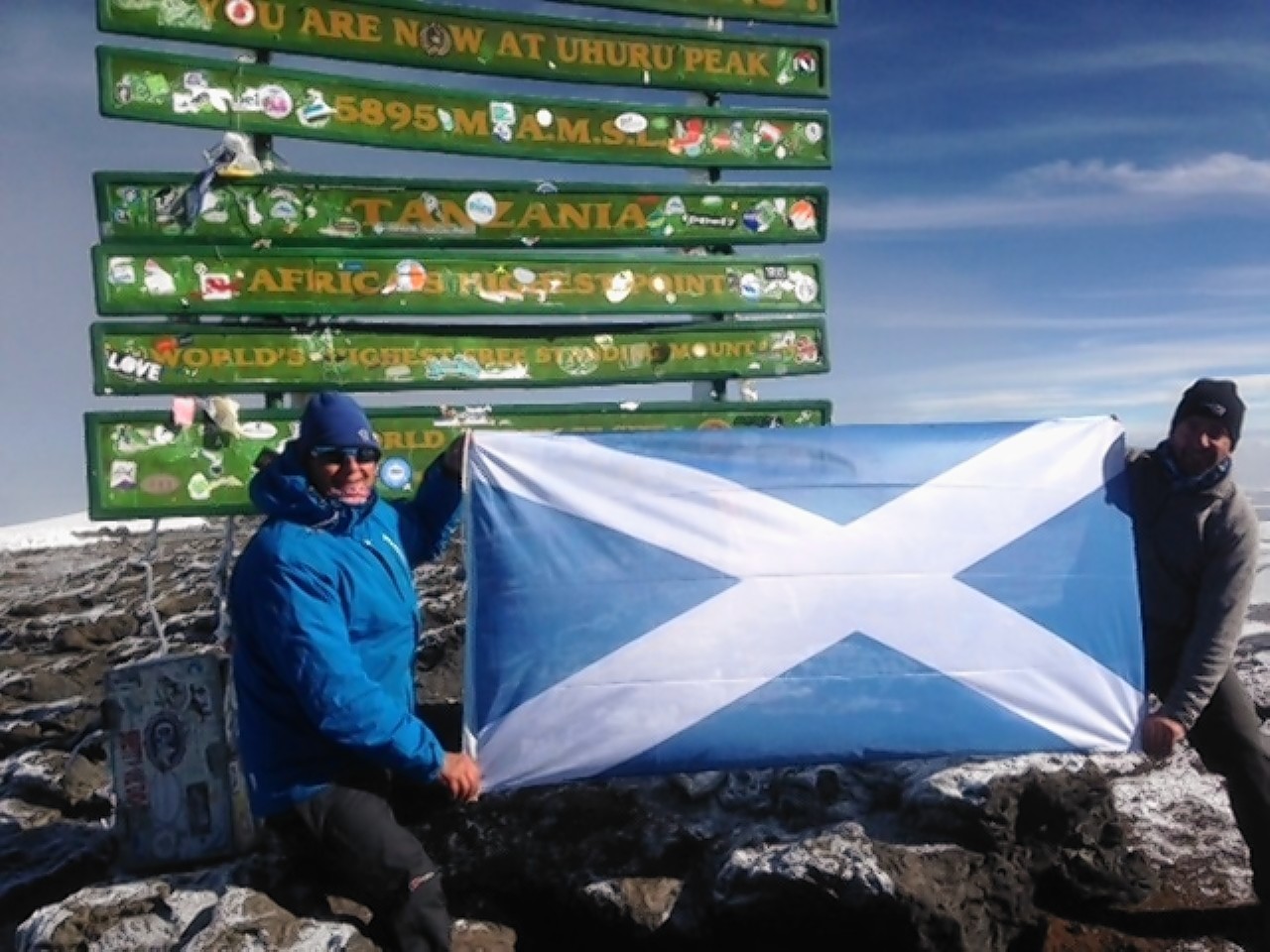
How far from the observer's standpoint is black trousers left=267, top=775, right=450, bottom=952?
11.0 feet

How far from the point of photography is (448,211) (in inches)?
231

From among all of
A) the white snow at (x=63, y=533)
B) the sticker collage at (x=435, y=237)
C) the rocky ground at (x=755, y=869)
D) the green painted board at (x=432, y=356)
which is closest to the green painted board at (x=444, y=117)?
the sticker collage at (x=435, y=237)

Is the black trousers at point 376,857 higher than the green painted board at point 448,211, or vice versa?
the green painted board at point 448,211

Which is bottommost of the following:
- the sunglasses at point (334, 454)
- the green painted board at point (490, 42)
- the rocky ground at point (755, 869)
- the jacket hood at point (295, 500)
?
the rocky ground at point (755, 869)

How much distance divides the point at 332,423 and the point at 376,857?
4.38 feet

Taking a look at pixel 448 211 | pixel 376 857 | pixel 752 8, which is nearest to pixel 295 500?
pixel 376 857

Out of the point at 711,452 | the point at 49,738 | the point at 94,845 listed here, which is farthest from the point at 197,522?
the point at 711,452

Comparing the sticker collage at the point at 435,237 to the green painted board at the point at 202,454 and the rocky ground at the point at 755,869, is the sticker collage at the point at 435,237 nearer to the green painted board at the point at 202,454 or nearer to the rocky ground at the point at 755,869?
the green painted board at the point at 202,454

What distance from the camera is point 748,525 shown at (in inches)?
175

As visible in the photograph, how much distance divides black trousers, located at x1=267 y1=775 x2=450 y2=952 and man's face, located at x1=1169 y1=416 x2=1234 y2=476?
123 inches

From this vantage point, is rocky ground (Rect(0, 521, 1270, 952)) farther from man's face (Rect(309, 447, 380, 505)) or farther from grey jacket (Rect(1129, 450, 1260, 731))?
man's face (Rect(309, 447, 380, 505))

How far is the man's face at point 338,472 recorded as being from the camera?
3.43 metres

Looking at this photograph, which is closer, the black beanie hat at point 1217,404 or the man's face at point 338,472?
the man's face at point 338,472

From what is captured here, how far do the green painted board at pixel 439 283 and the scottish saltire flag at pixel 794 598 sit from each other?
1787 millimetres
